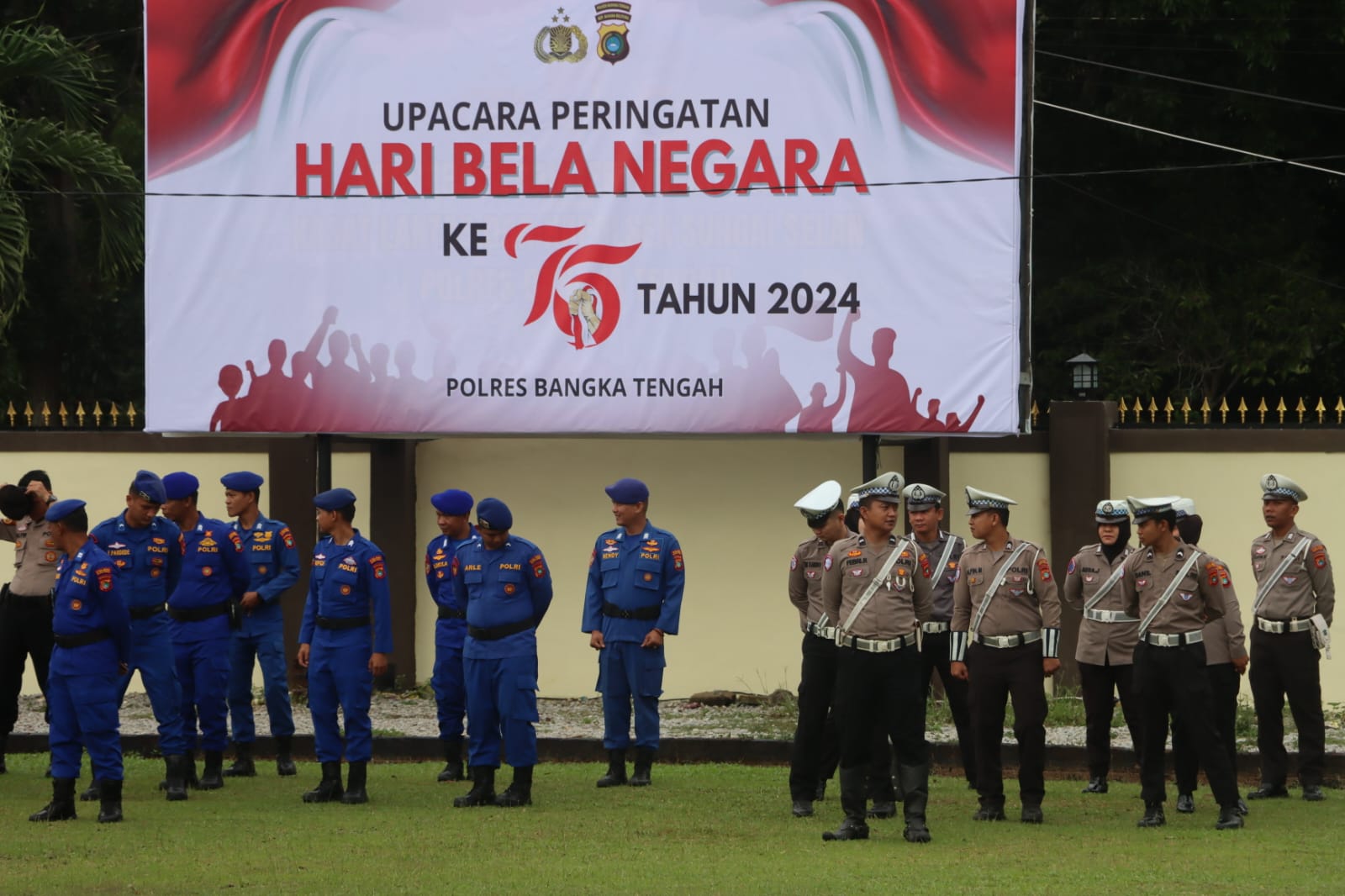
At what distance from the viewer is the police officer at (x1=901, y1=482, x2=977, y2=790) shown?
10898mm

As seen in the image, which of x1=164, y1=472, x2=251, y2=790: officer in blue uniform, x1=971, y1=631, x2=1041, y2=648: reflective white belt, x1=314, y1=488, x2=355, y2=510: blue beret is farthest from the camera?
x1=164, y1=472, x2=251, y2=790: officer in blue uniform

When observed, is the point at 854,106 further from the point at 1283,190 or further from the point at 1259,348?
the point at 1283,190

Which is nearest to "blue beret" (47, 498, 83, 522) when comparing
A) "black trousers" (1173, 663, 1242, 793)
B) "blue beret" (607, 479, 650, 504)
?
"blue beret" (607, 479, 650, 504)

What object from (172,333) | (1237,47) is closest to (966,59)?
(172,333)

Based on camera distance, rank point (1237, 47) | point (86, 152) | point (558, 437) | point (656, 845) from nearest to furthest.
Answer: point (656, 845)
point (558, 437)
point (86, 152)
point (1237, 47)

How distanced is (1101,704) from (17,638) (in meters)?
6.56

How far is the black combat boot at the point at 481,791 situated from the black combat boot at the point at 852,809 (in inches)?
84.8

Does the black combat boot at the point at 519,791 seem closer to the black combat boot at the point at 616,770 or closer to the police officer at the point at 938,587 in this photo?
the black combat boot at the point at 616,770

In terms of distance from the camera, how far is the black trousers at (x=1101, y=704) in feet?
38.1

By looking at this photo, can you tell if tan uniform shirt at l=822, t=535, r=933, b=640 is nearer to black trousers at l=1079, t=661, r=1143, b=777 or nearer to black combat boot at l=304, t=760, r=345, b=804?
black trousers at l=1079, t=661, r=1143, b=777

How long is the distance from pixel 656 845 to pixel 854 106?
7.01 metres

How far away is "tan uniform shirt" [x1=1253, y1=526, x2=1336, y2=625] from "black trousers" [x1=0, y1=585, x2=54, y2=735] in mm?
7350

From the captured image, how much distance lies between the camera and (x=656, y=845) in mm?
9375

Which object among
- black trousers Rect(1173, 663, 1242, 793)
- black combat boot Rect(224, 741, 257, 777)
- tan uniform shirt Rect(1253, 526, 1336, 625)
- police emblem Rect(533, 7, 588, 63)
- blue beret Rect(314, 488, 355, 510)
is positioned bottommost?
black combat boot Rect(224, 741, 257, 777)
